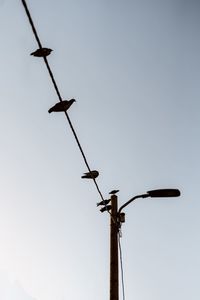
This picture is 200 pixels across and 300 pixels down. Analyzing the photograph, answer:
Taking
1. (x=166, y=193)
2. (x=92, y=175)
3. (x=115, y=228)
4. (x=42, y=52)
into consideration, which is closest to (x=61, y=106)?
(x=42, y=52)

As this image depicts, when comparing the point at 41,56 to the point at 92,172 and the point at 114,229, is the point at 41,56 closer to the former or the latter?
the point at 92,172

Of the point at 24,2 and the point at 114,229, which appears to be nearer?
the point at 24,2

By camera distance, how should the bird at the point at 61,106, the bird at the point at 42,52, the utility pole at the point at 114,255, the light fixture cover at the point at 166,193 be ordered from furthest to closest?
the light fixture cover at the point at 166,193
the utility pole at the point at 114,255
the bird at the point at 61,106
the bird at the point at 42,52

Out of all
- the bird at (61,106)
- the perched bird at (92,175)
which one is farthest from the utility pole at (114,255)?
the bird at (61,106)

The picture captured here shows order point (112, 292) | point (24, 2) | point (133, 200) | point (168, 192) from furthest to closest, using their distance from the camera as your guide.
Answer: point (133, 200), point (168, 192), point (112, 292), point (24, 2)

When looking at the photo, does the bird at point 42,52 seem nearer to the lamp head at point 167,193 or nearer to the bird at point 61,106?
the bird at point 61,106

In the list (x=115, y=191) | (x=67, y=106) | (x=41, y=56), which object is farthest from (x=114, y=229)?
(x=41, y=56)

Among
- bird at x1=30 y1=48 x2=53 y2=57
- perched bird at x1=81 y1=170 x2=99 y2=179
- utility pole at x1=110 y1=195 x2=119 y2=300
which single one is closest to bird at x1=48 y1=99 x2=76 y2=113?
bird at x1=30 y1=48 x2=53 y2=57

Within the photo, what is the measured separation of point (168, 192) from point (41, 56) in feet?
10.7

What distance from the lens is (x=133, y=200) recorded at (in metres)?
5.56

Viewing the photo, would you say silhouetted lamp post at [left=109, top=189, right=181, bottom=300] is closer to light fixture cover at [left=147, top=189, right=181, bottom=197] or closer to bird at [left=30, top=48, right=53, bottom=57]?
light fixture cover at [left=147, top=189, right=181, bottom=197]

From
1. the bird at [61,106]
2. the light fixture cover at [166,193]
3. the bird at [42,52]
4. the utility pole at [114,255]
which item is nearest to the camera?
the bird at [42,52]

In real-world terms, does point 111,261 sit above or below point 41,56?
below

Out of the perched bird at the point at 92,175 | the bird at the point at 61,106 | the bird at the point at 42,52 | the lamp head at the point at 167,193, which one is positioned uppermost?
the bird at the point at 42,52
